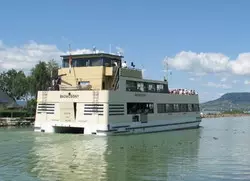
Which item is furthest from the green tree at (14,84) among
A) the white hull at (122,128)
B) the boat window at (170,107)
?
the white hull at (122,128)

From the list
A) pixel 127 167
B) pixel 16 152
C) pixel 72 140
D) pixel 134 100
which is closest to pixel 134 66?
pixel 134 100

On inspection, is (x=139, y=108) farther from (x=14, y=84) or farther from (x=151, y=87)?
(x=14, y=84)

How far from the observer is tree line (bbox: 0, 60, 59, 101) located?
62.4m

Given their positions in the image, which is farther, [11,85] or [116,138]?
[11,85]

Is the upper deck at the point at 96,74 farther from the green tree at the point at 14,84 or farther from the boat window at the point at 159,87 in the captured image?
the green tree at the point at 14,84

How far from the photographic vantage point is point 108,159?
19203mm

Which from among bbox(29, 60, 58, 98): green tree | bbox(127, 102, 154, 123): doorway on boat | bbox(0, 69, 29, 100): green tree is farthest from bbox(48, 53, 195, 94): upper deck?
bbox(0, 69, 29, 100): green tree

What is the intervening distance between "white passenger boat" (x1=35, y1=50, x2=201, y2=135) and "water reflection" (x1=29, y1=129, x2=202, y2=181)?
8.97 ft

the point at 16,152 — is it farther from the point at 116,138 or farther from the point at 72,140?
the point at 116,138

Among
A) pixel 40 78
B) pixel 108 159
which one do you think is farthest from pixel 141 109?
pixel 40 78

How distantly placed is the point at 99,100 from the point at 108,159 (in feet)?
37.1

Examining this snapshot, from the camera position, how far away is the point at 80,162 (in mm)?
18078

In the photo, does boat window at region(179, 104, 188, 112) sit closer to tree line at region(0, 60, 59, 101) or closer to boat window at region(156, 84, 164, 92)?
boat window at region(156, 84, 164, 92)

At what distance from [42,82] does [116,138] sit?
3552 cm
